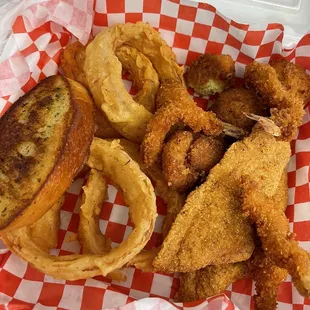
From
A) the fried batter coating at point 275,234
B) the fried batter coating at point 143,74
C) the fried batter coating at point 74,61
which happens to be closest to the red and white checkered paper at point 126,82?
the fried batter coating at point 74,61

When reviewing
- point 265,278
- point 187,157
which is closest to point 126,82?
point 187,157

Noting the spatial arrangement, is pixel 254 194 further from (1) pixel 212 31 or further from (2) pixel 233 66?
(1) pixel 212 31

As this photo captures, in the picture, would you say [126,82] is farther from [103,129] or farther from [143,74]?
[103,129]

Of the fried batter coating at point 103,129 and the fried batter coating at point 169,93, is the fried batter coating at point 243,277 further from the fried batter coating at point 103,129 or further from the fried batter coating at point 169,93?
the fried batter coating at point 103,129

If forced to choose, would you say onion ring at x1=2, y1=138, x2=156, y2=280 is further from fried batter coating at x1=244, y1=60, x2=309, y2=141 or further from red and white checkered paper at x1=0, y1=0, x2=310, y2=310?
fried batter coating at x1=244, y1=60, x2=309, y2=141

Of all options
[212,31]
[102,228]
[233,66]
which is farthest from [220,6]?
[102,228]

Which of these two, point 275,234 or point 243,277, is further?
point 243,277
